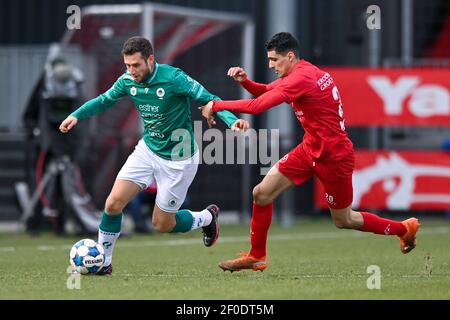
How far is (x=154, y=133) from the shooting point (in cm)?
1016

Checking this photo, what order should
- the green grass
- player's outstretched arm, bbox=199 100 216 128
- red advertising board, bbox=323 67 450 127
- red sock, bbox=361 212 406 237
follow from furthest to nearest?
1. red advertising board, bbox=323 67 450 127
2. red sock, bbox=361 212 406 237
3. player's outstretched arm, bbox=199 100 216 128
4. the green grass

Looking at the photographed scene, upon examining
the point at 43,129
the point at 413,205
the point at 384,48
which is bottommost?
the point at 413,205

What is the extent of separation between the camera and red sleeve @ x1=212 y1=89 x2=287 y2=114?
362 inches

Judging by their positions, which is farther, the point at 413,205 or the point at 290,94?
the point at 413,205

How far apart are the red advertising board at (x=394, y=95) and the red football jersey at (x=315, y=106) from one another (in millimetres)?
7682

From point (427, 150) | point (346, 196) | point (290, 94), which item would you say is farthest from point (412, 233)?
point (427, 150)

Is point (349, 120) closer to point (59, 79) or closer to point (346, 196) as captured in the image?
point (59, 79)

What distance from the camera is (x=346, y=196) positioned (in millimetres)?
10039

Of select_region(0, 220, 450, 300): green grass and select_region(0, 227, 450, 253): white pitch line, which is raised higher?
select_region(0, 220, 450, 300): green grass

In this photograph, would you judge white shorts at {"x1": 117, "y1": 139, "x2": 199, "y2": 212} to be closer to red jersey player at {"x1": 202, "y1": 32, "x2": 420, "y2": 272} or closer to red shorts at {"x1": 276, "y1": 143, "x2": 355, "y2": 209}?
red jersey player at {"x1": 202, "y1": 32, "x2": 420, "y2": 272}

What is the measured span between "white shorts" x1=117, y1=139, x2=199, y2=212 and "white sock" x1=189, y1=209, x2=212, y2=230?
395mm

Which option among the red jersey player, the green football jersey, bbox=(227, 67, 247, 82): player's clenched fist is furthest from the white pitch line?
bbox=(227, 67, 247, 82): player's clenched fist

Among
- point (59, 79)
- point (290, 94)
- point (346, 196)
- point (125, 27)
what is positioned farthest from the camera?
point (125, 27)

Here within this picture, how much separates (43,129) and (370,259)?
5.94 m
